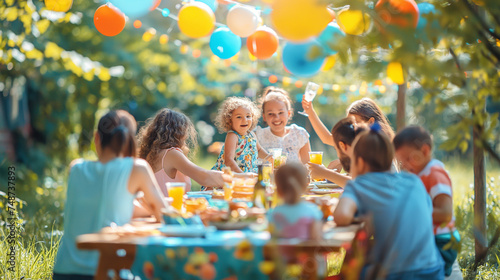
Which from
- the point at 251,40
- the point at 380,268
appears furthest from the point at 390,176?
the point at 251,40

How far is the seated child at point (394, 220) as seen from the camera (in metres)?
2.23

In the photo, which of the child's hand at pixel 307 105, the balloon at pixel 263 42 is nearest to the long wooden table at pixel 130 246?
the child's hand at pixel 307 105

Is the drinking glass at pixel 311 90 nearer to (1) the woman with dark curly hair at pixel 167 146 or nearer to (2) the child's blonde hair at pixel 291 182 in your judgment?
(1) the woman with dark curly hair at pixel 167 146

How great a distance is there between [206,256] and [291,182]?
0.44m

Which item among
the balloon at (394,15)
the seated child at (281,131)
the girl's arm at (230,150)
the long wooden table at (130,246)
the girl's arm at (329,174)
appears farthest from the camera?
the seated child at (281,131)

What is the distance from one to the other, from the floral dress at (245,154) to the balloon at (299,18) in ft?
8.96

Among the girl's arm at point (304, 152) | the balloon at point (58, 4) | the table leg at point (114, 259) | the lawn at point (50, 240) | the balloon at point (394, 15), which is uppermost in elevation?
the balloon at point (58, 4)

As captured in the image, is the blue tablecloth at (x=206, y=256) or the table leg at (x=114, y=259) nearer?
the blue tablecloth at (x=206, y=256)

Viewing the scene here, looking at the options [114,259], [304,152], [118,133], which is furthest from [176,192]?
[304,152]

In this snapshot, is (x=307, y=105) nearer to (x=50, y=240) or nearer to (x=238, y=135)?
(x=238, y=135)

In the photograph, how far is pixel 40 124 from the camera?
36.1ft

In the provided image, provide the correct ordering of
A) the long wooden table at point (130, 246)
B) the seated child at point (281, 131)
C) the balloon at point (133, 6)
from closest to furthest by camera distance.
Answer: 1. the long wooden table at point (130, 246)
2. the balloon at point (133, 6)
3. the seated child at point (281, 131)

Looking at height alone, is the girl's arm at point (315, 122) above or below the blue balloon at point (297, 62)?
below

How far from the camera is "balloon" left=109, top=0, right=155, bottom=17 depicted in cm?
418
